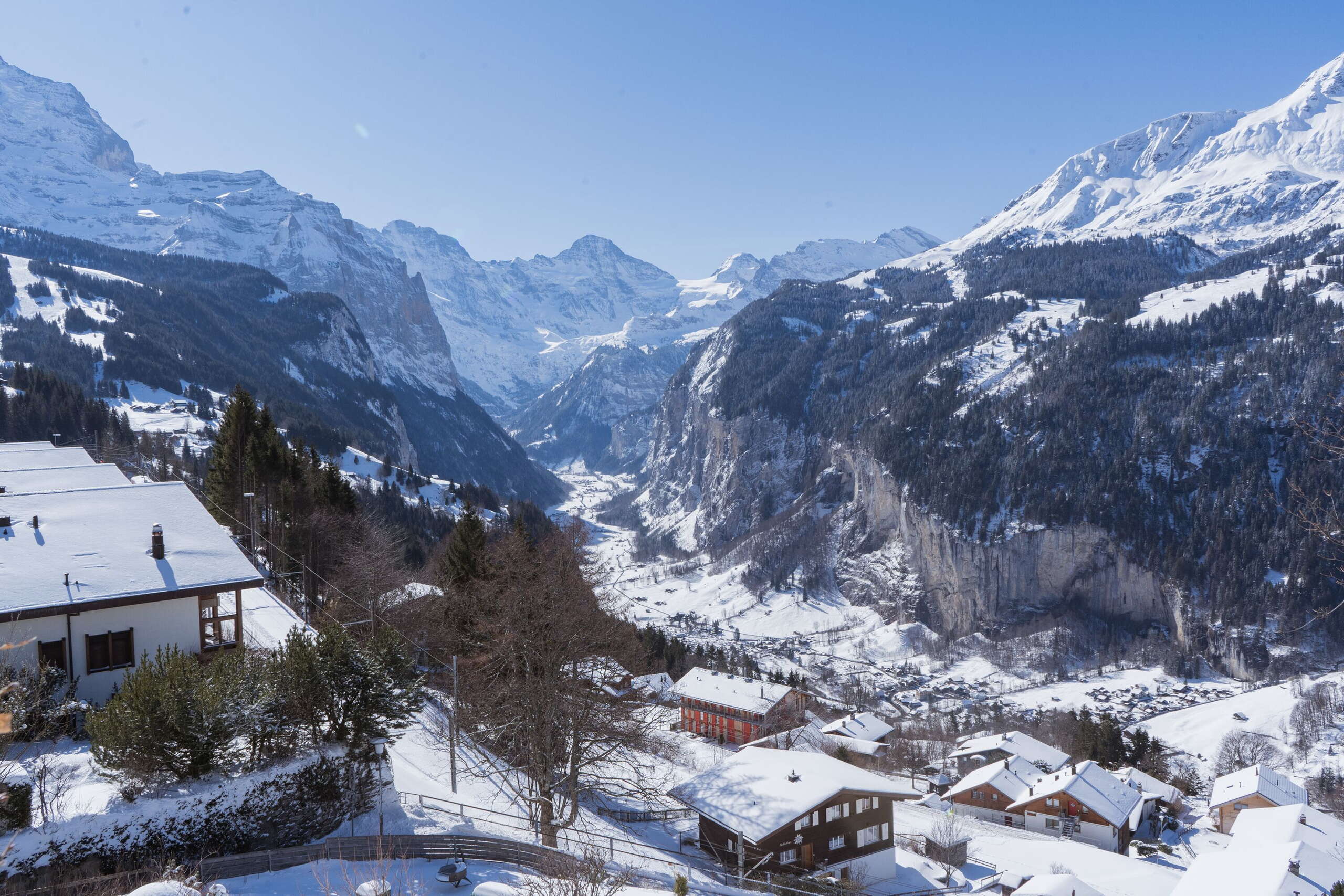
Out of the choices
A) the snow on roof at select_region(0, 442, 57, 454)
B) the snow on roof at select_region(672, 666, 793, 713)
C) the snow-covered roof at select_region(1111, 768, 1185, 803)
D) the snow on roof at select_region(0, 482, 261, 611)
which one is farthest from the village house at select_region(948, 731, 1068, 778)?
the snow on roof at select_region(0, 442, 57, 454)

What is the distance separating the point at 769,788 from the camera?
33188 millimetres

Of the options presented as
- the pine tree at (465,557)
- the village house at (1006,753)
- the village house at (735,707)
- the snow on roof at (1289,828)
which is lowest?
the village house at (1006,753)

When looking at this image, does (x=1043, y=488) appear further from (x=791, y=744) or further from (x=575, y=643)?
(x=575, y=643)

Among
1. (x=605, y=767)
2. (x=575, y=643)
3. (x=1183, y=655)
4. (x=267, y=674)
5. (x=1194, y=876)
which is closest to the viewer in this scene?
(x=267, y=674)

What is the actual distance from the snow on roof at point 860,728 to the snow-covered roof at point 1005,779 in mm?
12498

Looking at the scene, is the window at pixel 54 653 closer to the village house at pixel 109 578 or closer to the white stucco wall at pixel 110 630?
the village house at pixel 109 578

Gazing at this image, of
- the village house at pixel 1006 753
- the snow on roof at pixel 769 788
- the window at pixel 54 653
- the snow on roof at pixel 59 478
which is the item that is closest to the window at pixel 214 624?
the window at pixel 54 653

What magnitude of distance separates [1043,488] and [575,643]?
17874 centimetres

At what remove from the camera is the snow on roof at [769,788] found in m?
31.2

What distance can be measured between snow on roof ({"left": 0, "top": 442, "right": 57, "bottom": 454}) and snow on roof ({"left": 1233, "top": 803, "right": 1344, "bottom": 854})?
78939 mm

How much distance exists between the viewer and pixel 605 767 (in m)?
39.3

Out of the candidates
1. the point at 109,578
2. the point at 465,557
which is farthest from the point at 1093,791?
the point at 109,578

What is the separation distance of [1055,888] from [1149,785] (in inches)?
1995

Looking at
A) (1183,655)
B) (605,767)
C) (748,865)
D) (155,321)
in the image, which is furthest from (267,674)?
(155,321)
